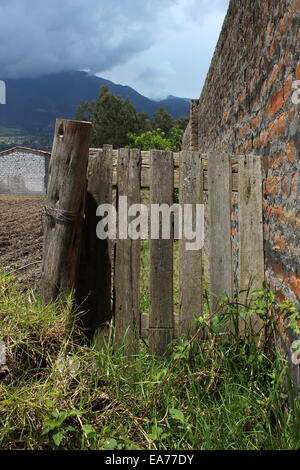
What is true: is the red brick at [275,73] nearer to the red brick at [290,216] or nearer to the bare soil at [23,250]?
the red brick at [290,216]

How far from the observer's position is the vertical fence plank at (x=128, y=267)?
252 cm

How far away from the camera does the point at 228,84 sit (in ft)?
14.0

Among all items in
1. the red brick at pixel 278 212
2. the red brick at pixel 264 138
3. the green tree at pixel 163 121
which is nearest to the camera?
the red brick at pixel 278 212

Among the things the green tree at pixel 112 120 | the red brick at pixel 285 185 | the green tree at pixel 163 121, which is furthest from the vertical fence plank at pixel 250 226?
the green tree at pixel 163 121

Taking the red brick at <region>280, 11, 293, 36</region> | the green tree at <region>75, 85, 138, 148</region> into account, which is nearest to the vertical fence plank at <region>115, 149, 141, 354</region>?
the red brick at <region>280, 11, 293, 36</region>

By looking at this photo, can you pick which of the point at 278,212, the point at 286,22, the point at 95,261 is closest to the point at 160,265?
the point at 95,261

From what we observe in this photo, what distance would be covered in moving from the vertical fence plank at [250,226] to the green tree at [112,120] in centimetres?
4125

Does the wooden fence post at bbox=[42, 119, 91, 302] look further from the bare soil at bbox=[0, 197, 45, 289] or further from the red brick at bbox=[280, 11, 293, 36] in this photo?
the bare soil at bbox=[0, 197, 45, 289]

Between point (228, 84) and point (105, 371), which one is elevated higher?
point (228, 84)

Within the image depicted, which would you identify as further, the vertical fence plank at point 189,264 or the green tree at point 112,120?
the green tree at point 112,120

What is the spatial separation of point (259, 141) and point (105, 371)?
6.18 feet
